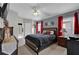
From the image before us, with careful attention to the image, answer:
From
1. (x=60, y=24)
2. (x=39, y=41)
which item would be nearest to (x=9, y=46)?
(x=39, y=41)

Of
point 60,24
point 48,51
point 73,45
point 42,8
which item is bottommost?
point 48,51

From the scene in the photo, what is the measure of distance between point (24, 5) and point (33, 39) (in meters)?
0.77

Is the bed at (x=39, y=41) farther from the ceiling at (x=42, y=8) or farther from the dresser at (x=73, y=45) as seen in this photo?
the ceiling at (x=42, y=8)

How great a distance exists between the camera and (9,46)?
1.79 metres

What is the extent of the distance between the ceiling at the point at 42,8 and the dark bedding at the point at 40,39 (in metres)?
0.42

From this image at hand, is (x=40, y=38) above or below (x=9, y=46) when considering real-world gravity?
above

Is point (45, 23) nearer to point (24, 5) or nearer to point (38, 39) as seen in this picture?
point (38, 39)

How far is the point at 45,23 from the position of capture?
6.75 feet

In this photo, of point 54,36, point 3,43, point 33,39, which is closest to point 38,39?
point 33,39

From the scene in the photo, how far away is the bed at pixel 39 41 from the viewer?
1894mm

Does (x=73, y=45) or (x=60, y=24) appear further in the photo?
(x=60, y=24)

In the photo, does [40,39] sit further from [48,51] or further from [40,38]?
[48,51]

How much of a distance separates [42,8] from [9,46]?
1075 millimetres

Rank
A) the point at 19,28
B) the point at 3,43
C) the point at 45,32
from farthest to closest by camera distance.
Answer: the point at 45,32
the point at 19,28
the point at 3,43
